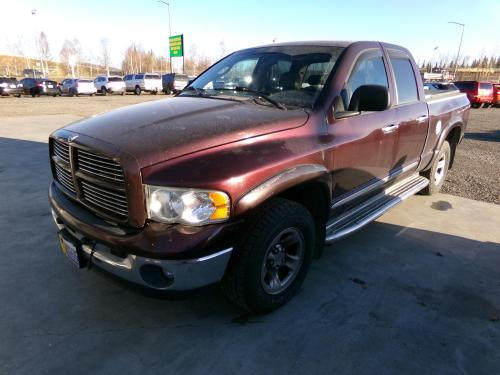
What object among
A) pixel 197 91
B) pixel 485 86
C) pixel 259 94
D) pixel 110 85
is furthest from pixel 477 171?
pixel 110 85

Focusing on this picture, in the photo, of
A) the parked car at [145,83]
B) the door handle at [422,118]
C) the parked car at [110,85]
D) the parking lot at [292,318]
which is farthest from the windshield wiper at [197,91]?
the parked car at [110,85]

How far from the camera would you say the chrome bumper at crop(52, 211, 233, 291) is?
2.15 meters

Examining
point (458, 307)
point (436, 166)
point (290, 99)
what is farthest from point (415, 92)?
point (458, 307)

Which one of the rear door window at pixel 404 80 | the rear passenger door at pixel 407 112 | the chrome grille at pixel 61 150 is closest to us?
the chrome grille at pixel 61 150

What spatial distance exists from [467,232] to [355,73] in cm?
237

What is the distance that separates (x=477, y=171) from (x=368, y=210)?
15.3 ft

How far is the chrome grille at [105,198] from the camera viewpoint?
2.27 meters

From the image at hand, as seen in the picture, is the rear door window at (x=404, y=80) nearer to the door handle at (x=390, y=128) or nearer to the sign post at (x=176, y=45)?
the door handle at (x=390, y=128)

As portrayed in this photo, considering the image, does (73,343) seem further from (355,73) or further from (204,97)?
(355,73)

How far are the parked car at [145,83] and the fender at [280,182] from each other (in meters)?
32.9

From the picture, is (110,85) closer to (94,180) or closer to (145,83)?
(145,83)

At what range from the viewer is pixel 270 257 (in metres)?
2.67

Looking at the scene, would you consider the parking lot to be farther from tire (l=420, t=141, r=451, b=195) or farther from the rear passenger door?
tire (l=420, t=141, r=451, b=195)

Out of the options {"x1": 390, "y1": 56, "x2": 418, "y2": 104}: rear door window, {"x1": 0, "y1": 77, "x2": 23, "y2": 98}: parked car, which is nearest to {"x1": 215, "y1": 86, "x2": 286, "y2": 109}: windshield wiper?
{"x1": 390, "y1": 56, "x2": 418, "y2": 104}: rear door window
